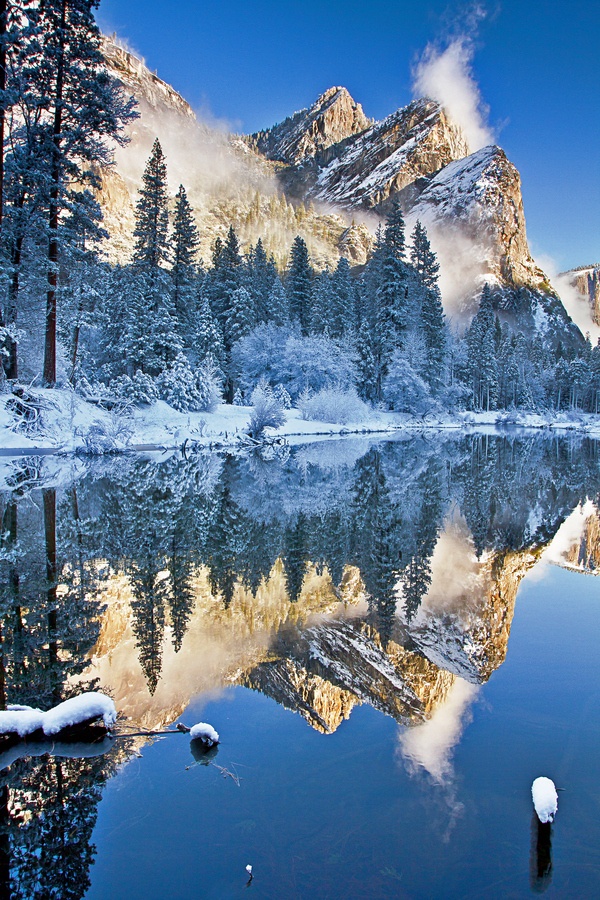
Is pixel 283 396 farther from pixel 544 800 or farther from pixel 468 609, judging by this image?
pixel 544 800

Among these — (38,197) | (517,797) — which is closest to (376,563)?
(517,797)

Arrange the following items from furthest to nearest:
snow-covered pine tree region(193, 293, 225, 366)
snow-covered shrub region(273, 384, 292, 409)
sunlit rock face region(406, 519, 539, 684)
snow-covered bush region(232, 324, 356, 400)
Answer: snow-covered bush region(232, 324, 356, 400) → snow-covered pine tree region(193, 293, 225, 366) → snow-covered shrub region(273, 384, 292, 409) → sunlit rock face region(406, 519, 539, 684)

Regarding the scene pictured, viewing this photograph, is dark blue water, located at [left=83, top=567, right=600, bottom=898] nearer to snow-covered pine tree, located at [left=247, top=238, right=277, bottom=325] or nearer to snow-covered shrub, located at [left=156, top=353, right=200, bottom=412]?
snow-covered shrub, located at [left=156, top=353, right=200, bottom=412]

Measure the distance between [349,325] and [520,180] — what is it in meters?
180

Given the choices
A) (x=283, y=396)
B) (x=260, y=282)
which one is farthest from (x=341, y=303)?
(x=283, y=396)

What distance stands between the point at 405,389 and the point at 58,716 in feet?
145

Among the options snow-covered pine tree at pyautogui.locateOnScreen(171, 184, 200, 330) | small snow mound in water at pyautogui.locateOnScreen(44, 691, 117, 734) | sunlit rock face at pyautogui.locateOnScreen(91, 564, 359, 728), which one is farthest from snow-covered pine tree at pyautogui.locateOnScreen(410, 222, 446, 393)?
small snow mound in water at pyautogui.locateOnScreen(44, 691, 117, 734)

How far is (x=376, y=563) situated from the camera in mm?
7668

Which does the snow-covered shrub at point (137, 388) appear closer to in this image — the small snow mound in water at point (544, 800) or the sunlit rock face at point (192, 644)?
the sunlit rock face at point (192, 644)

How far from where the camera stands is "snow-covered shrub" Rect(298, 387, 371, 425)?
38406 mm

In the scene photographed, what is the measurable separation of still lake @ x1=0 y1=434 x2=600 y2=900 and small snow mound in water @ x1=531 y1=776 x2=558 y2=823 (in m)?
0.11

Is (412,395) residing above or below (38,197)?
below

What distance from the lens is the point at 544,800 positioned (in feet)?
8.69

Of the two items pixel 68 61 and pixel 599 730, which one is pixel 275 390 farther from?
pixel 599 730
